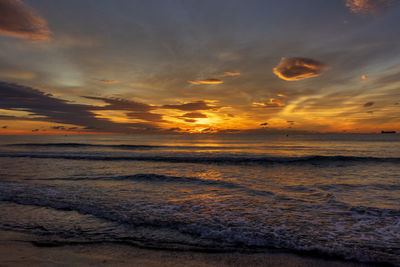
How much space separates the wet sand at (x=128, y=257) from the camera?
16.1 feet

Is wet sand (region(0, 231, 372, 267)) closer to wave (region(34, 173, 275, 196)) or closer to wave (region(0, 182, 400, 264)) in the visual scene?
wave (region(0, 182, 400, 264))

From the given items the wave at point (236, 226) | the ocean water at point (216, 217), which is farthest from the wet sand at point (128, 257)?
the wave at point (236, 226)

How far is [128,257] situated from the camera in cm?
518

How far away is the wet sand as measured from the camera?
16.1ft

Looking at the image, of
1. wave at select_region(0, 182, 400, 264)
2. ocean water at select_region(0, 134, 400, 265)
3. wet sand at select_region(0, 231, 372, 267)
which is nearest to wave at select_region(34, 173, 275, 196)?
ocean water at select_region(0, 134, 400, 265)

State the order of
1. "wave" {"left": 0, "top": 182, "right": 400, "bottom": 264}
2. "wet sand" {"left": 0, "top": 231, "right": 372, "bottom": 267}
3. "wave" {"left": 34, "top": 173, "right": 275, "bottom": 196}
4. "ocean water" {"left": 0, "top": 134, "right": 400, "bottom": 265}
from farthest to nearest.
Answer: "wave" {"left": 34, "top": 173, "right": 275, "bottom": 196}, "ocean water" {"left": 0, "top": 134, "right": 400, "bottom": 265}, "wave" {"left": 0, "top": 182, "right": 400, "bottom": 264}, "wet sand" {"left": 0, "top": 231, "right": 372, "bottom": 267}

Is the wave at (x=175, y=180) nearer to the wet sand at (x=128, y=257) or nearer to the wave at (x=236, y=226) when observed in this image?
the wave at (x=236, y=226)

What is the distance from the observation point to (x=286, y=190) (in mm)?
12664

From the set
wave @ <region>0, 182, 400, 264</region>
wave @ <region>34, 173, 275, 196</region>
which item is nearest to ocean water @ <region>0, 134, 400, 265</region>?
wave @ <region>0, 182, 400, 264</region>

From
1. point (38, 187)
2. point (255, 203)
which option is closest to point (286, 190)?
point (255, 203)

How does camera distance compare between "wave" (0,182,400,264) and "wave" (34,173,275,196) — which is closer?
"wave" (0,182,400,264)

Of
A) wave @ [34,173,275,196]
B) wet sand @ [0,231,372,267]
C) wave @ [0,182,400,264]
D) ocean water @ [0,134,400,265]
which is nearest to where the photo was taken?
wet sand @ [0,231,372,267]

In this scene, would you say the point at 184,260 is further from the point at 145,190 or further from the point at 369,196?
the point at 369,196

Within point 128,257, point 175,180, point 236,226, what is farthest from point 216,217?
point 175,180
